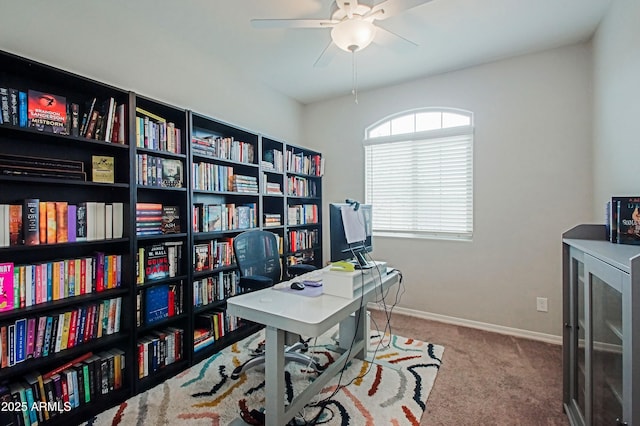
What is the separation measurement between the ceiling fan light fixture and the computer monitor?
1023 millimetres

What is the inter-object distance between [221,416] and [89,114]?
197 cm

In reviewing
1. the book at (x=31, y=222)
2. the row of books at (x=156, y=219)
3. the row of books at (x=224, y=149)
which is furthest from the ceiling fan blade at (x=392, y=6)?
the book at (x=31, y=222)

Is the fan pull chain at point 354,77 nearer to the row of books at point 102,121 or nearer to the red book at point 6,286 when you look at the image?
the row of books at point 102,121

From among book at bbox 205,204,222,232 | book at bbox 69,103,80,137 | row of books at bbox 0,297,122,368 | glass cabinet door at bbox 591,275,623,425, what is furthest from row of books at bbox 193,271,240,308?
glass cabinet door at bbox 591,275,623,425

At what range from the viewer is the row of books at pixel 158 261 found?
1970mm

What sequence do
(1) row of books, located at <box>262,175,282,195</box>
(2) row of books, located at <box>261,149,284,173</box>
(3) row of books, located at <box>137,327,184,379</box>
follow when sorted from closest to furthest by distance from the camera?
(3) row of books, located at <box>137,327,184,379</box>, (1) row of books, located at <box>262,175,282,195</box>, (2) row of books, located at <box>261,149,284,173</box>

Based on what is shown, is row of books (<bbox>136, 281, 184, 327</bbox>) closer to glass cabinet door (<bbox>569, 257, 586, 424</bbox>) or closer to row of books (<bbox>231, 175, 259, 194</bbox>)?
row of books (<bbox>231, 175, 259, 194</bbox>)

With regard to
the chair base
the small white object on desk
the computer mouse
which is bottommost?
the chair base

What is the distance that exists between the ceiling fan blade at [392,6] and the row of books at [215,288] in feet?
7.38

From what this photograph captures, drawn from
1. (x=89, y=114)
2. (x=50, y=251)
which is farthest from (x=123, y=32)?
(x=50, y=251)

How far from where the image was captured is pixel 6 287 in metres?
1.44

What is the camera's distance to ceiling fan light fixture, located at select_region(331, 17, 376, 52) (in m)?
1.73

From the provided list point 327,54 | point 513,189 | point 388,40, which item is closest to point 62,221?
point 327,54

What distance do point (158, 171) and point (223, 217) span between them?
661 mm
